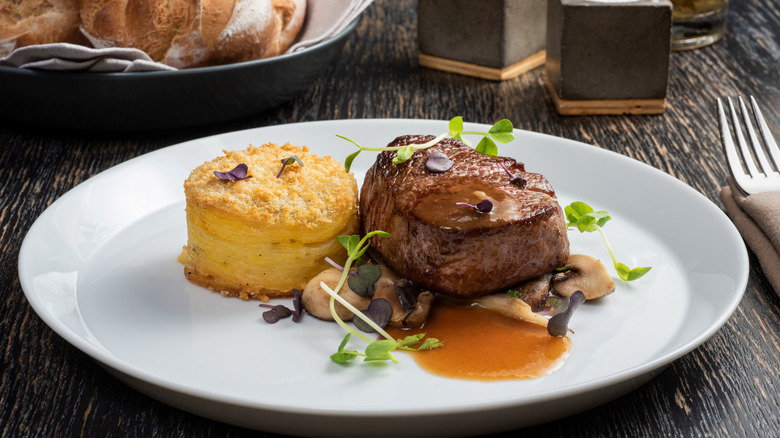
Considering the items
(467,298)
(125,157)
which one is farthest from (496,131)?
(125,157)

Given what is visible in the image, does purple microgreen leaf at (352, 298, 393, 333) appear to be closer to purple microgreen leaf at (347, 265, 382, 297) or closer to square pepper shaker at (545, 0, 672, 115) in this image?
purple microgreen leaf at (347, 265, 382, 297)

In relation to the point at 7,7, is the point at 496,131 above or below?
below

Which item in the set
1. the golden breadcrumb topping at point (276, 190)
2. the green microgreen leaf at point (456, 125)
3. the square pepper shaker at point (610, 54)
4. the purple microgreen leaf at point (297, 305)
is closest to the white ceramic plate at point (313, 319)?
the purple microgreen leaf at point (297, 305)

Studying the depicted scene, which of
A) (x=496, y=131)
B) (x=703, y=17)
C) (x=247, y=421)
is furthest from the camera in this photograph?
(x=703, y=17)

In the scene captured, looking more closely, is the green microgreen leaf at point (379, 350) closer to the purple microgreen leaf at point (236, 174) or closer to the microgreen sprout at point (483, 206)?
the microgreen sprout at point (483, 206)

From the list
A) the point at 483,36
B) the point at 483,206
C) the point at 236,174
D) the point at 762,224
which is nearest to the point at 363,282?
the point at 483,206

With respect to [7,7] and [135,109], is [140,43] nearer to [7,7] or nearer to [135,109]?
[135,109]

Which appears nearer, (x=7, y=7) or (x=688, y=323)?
(x=688, y=323)

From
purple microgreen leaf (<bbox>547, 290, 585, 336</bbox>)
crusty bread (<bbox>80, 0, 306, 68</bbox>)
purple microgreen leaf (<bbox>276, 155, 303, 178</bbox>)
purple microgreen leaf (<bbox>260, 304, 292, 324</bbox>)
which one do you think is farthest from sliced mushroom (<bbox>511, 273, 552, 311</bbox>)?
crusty bread (<bbox>80, 0, 306, 68</bbox>)

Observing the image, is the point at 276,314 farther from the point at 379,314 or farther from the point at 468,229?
the point at 468,229
